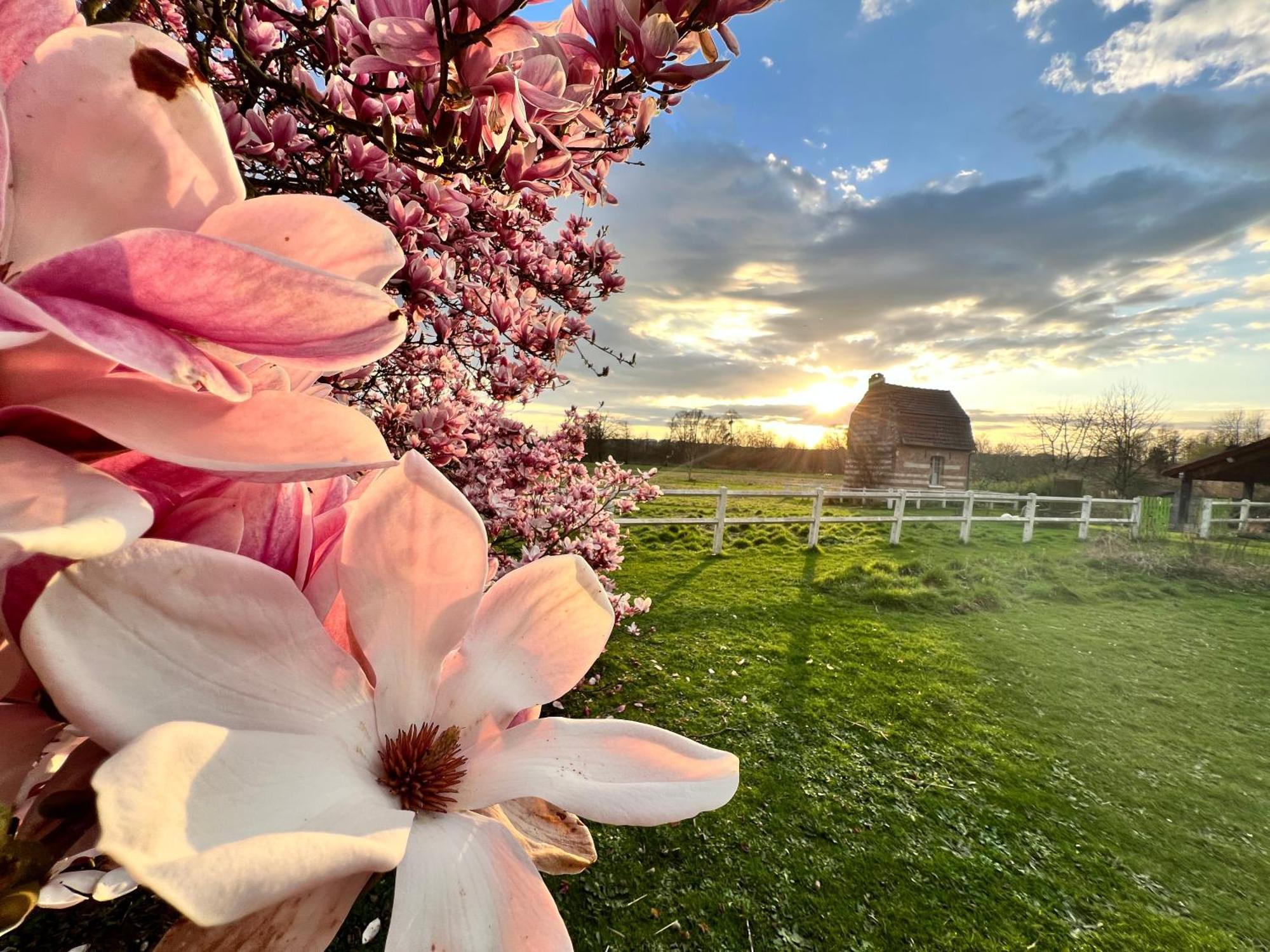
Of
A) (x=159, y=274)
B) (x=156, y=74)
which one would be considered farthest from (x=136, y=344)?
(x=156, y=74)

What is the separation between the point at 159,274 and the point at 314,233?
0.07 m

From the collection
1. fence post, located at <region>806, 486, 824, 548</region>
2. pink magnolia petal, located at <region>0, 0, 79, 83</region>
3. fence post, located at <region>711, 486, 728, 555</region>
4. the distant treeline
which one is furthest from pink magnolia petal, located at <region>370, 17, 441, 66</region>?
the distant treeline

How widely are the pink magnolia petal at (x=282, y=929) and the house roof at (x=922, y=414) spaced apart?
843 inches

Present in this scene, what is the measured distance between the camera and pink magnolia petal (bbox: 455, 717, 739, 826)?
0.29 meters

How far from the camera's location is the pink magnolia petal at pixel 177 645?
196 millimetres

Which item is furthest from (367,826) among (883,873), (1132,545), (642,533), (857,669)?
(1132,545)

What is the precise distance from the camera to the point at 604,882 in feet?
8.57

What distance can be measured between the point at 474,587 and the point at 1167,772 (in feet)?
18.8

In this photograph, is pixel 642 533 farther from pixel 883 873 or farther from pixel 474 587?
pixel 474 587

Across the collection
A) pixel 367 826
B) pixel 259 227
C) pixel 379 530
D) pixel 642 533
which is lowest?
pixel 642 533

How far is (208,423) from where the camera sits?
229mm

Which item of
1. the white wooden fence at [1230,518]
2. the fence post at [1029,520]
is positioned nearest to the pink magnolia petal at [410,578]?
the fence post at [1029,520]

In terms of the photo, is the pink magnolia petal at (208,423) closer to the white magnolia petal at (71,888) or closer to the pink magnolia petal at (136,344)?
the pink magnolia petal at (136,344)

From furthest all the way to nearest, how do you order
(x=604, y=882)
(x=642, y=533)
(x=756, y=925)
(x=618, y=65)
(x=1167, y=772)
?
(x=642, y=533) < (x=1167, y=772) < (x=604, y=882) < (x=756, y=925) < (x=618, y=65)
